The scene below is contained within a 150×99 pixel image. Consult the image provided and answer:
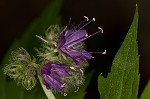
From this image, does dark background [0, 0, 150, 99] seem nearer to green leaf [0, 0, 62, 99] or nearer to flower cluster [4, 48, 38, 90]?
green leaf [0, 0, 62, 99]

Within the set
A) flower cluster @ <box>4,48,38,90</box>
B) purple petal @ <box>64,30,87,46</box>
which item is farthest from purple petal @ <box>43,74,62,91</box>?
purple petal @ <box>64,30,87,46</box>

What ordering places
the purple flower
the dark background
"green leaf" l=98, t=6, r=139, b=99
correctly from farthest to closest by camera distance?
the dark background
the purple flower
"green leaf" l=98, t=6, r=139, b=99

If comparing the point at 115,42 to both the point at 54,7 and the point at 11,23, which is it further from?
the point at 54,7

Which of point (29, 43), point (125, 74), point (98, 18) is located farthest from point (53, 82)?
point (98, 18)

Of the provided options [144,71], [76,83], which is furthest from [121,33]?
[76,83]

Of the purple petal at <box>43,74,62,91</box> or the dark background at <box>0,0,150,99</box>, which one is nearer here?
the purple petal at <box>43,74,62,91</box>

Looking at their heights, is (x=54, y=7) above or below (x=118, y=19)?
above

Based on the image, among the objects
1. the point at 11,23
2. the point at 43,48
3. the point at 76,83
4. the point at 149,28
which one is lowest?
the point at 149,28
